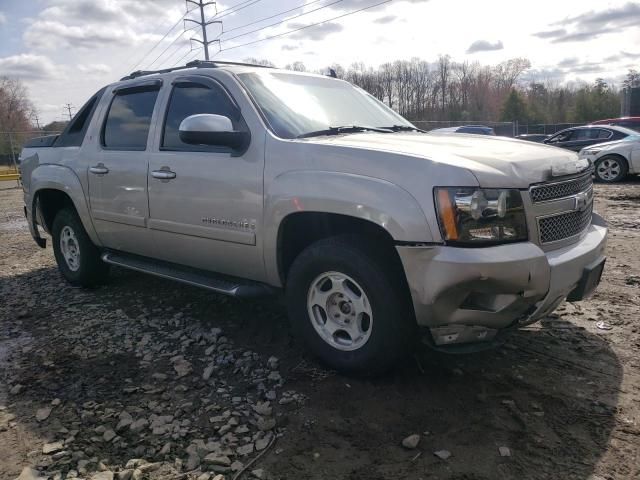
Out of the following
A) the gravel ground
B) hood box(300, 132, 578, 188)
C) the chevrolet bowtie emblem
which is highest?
hood box(300, 132, 578, 188)

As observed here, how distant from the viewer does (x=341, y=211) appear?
2971 mm

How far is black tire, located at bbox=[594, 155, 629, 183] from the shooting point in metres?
12.8

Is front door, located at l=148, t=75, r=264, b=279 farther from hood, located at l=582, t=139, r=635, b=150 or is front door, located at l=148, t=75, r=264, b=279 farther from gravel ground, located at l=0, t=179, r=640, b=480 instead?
hood, located at l=582, t=139, r=635, b=150

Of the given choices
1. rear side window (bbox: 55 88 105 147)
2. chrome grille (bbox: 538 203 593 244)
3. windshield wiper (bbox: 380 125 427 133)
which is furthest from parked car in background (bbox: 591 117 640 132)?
rear side window (bbox: 55 88 105 147)

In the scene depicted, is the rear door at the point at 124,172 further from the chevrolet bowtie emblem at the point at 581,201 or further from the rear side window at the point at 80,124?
the chevrolet bowtie emblem at the point at 581,201

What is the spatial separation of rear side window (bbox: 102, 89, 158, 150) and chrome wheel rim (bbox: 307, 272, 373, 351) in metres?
2.05

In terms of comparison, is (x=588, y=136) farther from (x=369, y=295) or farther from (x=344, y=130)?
(x=369, y=295)

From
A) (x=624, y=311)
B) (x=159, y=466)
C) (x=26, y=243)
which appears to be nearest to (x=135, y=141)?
(x=159, y=466)

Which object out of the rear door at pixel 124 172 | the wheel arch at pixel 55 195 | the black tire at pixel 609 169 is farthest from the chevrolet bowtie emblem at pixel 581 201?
the black tire at pixel 609 169

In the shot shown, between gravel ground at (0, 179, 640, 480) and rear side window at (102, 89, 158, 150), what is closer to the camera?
gravel ground at (0, 179, 640, 480)

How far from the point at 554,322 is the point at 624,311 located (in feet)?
2.09

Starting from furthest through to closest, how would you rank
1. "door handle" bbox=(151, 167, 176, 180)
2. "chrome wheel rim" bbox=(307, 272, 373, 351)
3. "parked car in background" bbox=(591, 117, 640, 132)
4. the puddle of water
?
"parked car in background" bbox=(591, 117, 640, 132) < the puddle of water < "door handle" bbox=(151, 167, 176, 180) < "chrome wheel rim" bbox=(307, 272, 373, 351)

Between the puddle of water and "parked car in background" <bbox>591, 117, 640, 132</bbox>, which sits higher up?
"parked car in background" <bbox>591, 117, 640, 132</bbox>

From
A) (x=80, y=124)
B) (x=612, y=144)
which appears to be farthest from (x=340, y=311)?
(x=612, y=144)
